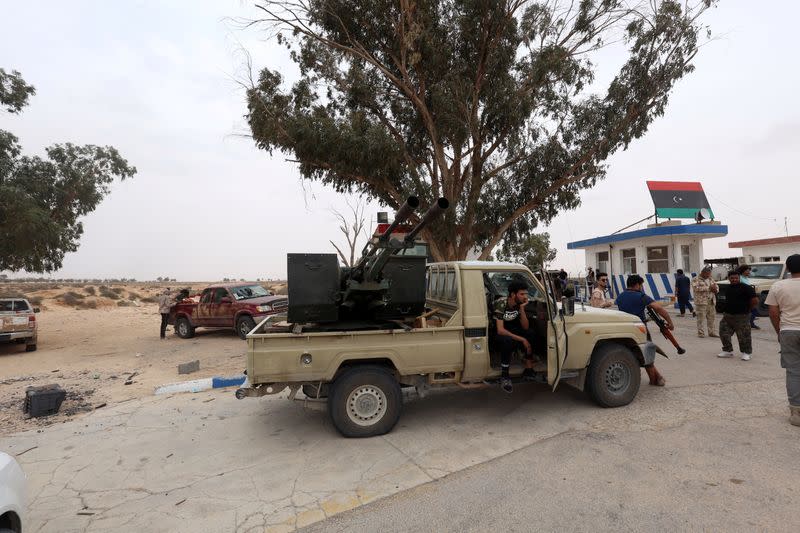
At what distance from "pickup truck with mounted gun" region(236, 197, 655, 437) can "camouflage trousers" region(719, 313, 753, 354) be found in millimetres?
3185

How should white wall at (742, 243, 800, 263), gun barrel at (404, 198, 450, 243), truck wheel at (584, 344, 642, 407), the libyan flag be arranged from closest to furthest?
1. gun barrel at (404, 198, 450, 243)
2. truck wheel at (584, 344, 642, 407)
3. the libyan flag
4. white wall at (742, 243, 800, 263)

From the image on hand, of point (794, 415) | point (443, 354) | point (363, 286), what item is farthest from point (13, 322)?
point (794, 415)

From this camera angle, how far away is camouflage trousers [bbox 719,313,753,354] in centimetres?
725

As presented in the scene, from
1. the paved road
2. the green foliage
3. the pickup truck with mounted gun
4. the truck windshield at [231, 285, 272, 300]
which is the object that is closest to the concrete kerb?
the paved road

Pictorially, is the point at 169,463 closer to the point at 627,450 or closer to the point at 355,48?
the point at 627,450

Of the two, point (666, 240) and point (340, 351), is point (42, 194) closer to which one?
point (340, 351)

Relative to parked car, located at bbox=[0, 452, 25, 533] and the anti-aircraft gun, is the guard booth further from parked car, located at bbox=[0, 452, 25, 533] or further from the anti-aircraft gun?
parked car, located at bbox=[0, 452, 25, 533]

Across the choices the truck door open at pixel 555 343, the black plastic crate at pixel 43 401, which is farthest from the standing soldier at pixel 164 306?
the truck door open at pixel 555 343

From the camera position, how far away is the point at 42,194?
15203 mm

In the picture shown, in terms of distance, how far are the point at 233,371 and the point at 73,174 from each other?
43.2ft

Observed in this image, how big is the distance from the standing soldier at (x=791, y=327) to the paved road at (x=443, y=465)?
314 mm

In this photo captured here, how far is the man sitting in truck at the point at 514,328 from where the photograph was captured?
Result: 4.95 m

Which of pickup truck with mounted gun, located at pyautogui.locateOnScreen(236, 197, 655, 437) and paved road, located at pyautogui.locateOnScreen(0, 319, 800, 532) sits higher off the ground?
pickup truck with mounted gun, located at pyautogui.locateOnScreen(236, 197, 655, 437)

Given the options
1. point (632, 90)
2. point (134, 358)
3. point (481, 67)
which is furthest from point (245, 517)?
point (632, 90)
